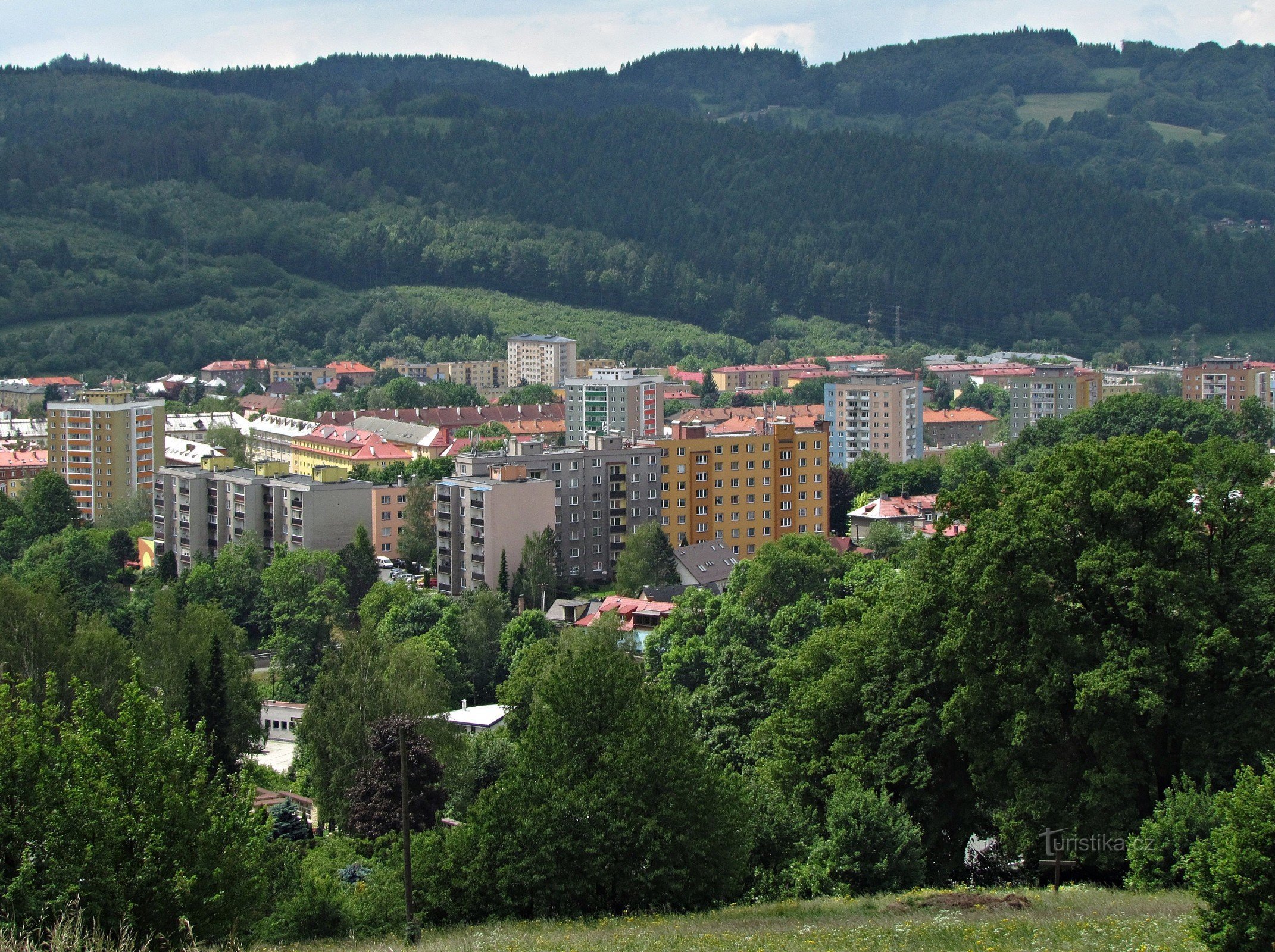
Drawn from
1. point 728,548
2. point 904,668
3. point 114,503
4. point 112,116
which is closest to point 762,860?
point 904,668

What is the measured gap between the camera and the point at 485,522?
1567 inches

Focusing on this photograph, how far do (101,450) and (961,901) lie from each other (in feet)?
148

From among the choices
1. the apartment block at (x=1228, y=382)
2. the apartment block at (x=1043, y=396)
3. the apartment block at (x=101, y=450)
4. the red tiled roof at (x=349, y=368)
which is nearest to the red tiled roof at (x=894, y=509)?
the apartment block at (x=101, y=450)

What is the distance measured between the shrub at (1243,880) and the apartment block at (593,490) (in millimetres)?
30334

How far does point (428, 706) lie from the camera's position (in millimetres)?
27234

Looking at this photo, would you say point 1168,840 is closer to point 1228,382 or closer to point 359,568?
point 359,568

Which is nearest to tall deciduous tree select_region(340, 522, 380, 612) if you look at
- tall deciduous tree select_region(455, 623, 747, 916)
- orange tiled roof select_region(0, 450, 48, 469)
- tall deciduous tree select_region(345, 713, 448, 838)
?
tall deciduous tree select_region(345, 713, 448, 838)

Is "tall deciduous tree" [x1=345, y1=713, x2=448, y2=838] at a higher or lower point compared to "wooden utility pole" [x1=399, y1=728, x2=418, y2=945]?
lower

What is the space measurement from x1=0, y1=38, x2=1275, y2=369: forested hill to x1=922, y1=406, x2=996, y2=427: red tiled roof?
47.6 m

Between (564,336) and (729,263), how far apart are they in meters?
31.3

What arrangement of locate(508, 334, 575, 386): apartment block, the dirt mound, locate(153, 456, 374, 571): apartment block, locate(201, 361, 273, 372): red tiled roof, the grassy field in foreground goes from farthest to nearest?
1. locate(508, 334, 575, 386): apartment block
2. locate(201, 361, 273, 372): red tiled roof
3. locate(153, 456, 374, 571): apartment block
4. the dirt mound
5. the grassy field in foreground

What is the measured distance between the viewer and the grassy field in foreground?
12109 mm

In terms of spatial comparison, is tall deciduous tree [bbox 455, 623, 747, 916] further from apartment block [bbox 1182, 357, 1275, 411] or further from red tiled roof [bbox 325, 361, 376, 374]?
red tiled roof [bbox 325, 361, 376, 374]

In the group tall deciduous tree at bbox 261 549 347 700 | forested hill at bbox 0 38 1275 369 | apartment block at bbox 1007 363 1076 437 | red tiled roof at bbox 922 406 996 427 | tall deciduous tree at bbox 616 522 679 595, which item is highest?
forested hill at bbox 0 38 1275 369
